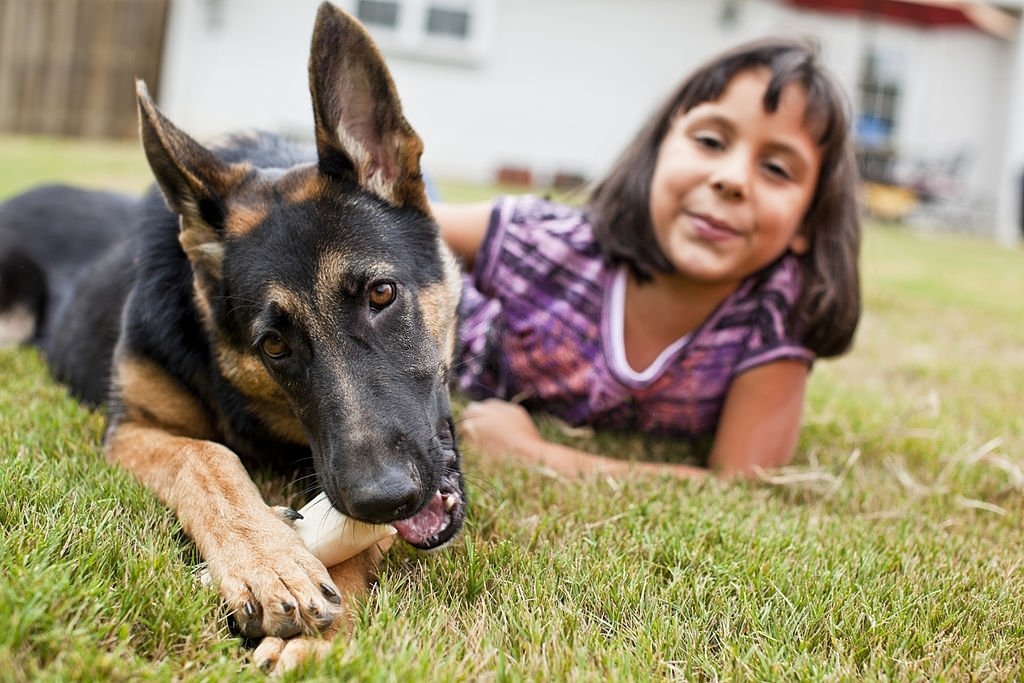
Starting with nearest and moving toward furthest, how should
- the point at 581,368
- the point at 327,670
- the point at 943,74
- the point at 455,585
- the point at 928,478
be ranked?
the point at 327,670 → the point at 455,585 → the point at 928,478 → the point at 581,368 → the point at 943,74

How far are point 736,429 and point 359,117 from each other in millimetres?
2046

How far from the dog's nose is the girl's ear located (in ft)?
8.88

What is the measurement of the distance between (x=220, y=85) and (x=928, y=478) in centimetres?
1593

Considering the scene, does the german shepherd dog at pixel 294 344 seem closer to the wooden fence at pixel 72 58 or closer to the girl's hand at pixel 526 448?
the girl's hand at pixel 526 448

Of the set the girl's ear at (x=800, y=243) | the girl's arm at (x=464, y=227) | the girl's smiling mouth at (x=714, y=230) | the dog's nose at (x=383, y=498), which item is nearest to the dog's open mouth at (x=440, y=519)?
the dog's nose at (x=383, y=498)

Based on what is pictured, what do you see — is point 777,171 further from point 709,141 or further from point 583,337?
point 583,337

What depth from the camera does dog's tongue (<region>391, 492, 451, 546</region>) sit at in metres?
2.68

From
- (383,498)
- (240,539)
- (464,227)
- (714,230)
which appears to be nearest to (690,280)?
(714,230)

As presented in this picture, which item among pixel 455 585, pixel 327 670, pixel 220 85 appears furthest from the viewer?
pixel 220 85

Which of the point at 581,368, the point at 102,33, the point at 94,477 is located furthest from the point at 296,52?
the point at 94,477

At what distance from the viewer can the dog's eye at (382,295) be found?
284 cm

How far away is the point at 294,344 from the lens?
2.77 meters

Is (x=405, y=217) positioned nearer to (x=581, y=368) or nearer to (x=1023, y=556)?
(x=581, y=368)

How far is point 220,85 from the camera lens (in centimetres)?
1755
